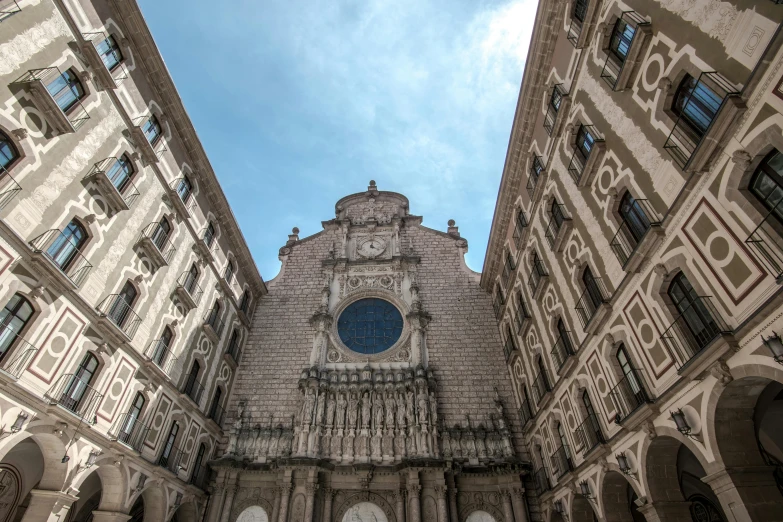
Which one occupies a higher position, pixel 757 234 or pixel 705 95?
pixel 705 95

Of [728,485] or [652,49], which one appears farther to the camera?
[652,49]

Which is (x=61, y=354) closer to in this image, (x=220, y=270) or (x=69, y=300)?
(x=69, y=300)

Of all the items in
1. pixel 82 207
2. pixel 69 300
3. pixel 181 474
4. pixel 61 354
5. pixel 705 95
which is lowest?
pixel 181 474

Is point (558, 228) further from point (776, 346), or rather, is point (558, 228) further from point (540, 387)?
point (776, 346)

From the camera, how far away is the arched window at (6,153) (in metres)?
9.91

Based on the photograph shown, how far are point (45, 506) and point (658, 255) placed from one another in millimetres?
16295

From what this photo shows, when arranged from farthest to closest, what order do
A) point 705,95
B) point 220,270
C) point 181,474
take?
point 220,270, point 181,474, point 705,95

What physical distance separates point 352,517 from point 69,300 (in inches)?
520

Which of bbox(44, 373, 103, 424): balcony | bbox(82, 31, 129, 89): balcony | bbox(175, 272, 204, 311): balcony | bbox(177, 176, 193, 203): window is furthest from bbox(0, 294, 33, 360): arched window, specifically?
bbox(177, 176, 193, 203): window

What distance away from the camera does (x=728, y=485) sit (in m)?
7.66

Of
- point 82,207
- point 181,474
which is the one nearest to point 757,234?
point 82,207

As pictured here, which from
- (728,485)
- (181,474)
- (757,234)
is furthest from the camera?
(181,474)

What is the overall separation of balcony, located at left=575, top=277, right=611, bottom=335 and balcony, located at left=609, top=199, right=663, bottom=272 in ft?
4.03

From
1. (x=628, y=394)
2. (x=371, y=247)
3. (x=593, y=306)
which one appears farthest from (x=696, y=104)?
(x=371, y=247)
